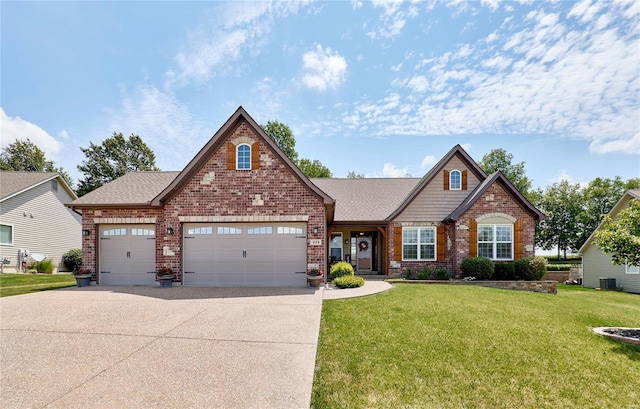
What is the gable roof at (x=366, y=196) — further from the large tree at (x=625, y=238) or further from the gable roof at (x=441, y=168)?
the large tree at (x=625, y=238)

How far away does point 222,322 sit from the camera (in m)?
7.12

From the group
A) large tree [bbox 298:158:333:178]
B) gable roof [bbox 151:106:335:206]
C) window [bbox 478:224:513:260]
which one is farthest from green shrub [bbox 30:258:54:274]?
window [bbox 478:224:513:260]

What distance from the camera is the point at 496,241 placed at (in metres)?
15.4

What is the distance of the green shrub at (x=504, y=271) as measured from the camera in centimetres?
1461

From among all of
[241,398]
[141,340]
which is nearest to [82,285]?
[141,340]

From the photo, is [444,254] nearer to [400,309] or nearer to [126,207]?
[400,309]

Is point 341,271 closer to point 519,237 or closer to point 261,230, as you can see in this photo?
point 261,230

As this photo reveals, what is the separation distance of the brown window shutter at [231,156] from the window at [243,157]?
0.37 feet

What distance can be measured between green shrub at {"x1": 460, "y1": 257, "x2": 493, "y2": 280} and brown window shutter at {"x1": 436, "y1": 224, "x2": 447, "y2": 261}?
1.42 m

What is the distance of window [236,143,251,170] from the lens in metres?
12.3

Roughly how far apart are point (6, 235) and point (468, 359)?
2586 cm

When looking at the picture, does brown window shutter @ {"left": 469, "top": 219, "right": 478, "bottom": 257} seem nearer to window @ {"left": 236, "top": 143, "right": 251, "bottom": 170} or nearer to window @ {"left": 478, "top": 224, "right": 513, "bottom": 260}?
window @ {"left": 478, "top": 224, "right": 513, "bottom": 260}

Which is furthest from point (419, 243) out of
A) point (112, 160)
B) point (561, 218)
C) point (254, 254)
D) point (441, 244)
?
point (112, 160)

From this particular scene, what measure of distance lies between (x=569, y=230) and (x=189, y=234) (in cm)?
4626
